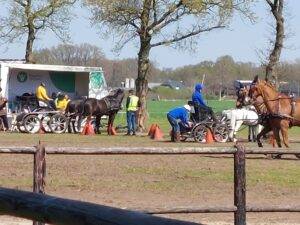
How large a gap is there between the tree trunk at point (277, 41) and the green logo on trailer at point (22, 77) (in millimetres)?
10540

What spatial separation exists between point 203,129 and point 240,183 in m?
17.1

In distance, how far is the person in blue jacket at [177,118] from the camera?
2598cm

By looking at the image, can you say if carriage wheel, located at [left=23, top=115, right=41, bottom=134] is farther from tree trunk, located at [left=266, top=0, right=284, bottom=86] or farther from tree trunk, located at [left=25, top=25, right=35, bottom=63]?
tree trunk, located at [left=25, top=25, right=35, bottom=63]

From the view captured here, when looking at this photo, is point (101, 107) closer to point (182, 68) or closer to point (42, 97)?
point (42, 97)

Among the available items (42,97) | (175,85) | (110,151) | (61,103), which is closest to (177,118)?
(61,103)

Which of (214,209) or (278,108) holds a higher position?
(278,108)

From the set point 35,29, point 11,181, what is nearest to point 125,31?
point 35,29

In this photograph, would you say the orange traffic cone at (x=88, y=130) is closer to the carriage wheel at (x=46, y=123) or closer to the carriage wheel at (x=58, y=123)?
the carriage wheel at (x=58, y=123)

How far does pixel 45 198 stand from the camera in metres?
5.23

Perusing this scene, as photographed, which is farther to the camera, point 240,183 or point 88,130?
point 88,130

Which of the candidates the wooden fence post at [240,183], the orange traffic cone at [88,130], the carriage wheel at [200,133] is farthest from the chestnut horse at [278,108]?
the orange traffic cone at [88,130]

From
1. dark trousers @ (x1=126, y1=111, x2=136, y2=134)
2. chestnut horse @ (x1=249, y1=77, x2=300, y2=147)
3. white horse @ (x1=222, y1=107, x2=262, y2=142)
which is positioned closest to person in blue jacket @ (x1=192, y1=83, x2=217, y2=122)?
white horse @ (x1=222, y1=107, x2=262, y2=142)

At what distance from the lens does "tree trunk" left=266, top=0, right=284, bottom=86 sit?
3319cm

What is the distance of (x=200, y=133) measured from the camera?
26.2 meters
